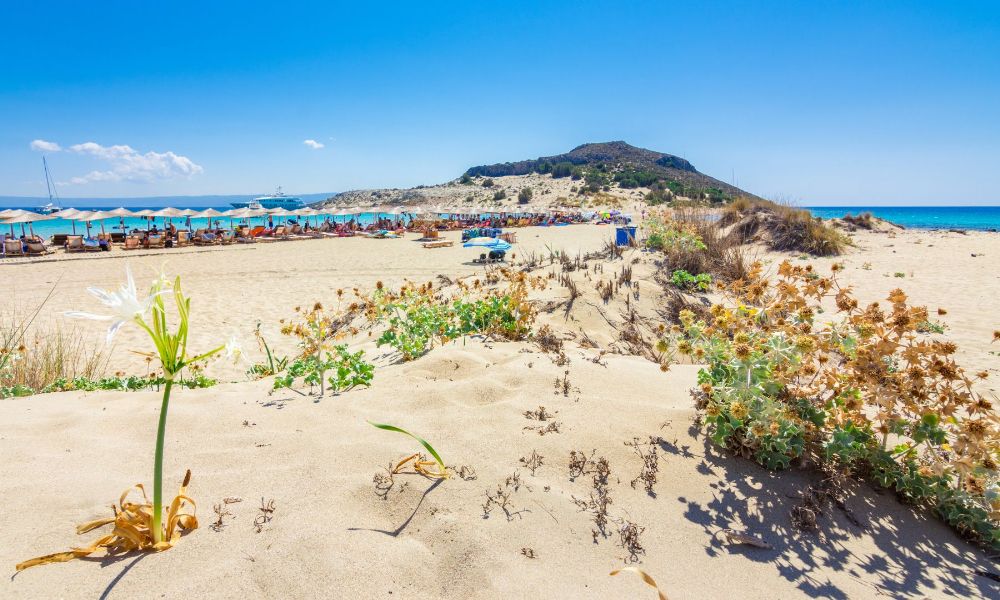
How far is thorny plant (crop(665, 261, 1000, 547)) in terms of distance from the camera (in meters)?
1.79

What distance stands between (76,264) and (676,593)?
64.7ft

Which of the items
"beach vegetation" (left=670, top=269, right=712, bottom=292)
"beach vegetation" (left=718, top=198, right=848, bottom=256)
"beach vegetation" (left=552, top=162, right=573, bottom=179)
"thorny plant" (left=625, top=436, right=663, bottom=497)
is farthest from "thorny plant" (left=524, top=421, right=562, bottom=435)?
"beach vegetation" (left=552, top=162, right=573, bottom=179)

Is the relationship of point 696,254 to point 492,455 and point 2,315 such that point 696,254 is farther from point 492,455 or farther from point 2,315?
point 2,315

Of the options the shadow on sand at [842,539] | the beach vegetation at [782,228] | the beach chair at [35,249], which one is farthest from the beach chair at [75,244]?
the shadow on sand at [842,539]

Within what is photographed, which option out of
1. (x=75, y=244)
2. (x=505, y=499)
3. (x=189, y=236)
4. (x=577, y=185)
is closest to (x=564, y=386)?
(x=505, y=499)

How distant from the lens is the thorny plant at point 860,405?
5.86ft

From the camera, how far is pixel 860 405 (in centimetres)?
202

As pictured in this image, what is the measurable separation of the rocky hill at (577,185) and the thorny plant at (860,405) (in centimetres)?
3589

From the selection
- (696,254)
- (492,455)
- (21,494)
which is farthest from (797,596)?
(696,254)

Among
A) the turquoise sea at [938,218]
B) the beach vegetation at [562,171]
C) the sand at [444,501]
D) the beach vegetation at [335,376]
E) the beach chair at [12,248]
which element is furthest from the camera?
the beach vegetation at [562,171]

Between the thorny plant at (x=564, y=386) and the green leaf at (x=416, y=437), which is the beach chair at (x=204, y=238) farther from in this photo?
the green leaf at (x=416, y=437)

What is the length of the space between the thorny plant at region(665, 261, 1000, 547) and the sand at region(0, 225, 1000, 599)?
0.46ft

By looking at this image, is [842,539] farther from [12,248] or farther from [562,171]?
[562,171]

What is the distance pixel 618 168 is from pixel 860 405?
6549cm
